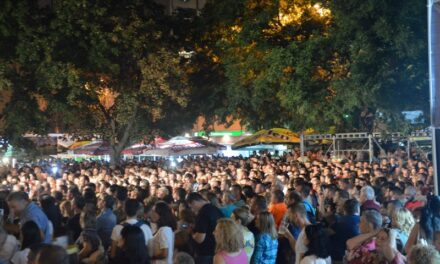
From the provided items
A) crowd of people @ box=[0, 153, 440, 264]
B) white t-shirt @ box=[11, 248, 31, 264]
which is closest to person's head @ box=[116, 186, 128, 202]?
crowd of people @ box=[0, 153, 440, 264]

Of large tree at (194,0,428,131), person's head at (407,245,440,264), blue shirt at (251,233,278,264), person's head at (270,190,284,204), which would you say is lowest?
blue shirt at (251,233,278,264)

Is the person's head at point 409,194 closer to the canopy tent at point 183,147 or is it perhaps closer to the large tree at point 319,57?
the large tree at point 319,57

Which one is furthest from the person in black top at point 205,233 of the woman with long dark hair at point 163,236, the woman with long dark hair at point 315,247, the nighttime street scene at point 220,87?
the nighttime street scene at point 220,87

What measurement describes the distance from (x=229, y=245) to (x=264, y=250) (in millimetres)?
1210

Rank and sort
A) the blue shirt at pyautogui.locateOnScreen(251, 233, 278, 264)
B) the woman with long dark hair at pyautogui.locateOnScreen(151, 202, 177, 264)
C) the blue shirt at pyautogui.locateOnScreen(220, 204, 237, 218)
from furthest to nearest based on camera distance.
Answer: the blue shirt at pyautogui.locateOnScreen(220, 204, 237, 218), the blue shirt at pyautogui.locateOnScreen(251, 233, 278, 264), the woman with long dark hair at pyautogui.locateOnScreen(151, 202, 177, 264)

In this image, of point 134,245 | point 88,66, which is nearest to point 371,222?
point 134,245

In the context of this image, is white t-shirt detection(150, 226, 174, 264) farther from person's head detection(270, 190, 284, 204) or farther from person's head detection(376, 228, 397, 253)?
person's head detection(270, 190, 284, 204)

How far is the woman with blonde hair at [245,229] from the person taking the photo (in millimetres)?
7543

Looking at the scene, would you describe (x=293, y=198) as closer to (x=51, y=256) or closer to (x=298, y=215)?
(x=298, y=215)

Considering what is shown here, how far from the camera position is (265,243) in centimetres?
754

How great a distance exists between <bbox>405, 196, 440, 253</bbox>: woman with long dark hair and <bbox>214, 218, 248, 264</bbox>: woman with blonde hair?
5.44 ft

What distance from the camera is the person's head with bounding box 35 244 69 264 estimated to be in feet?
16.8

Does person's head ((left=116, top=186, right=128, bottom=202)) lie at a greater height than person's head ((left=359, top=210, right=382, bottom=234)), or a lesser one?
greater

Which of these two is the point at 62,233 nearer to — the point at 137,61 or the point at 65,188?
the point at 65,188
